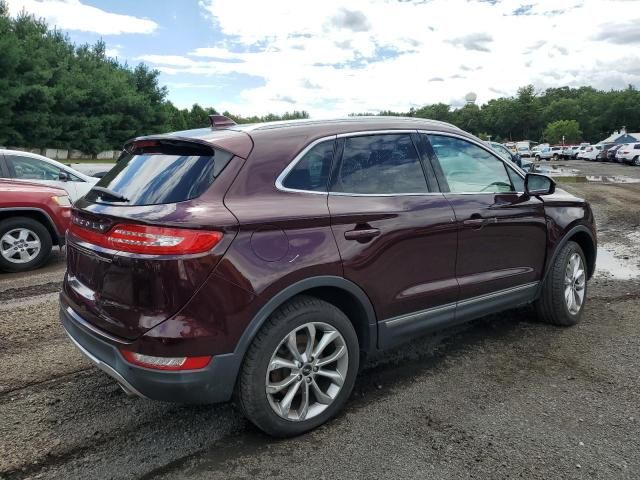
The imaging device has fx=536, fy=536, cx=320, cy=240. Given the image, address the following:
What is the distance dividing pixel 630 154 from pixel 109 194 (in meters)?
43.2

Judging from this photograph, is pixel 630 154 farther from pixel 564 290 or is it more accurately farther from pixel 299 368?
pixel 299 368

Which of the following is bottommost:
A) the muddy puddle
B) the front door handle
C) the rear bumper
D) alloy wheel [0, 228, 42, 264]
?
the muddy puddle

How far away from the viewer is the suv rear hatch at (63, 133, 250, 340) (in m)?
2.59

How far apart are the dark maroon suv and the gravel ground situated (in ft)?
1.03

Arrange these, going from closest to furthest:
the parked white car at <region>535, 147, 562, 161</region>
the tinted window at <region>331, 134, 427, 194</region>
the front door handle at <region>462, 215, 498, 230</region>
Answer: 1. the tinted window at <region>331, 134, 427, 194</region>
2. the front door handle at <region>462, 215, 498, 230</region>
3. the parked white car at <region>535, 147, 562, 161</region>

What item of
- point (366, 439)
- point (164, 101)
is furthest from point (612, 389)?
point (164, 101)

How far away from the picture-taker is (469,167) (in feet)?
13.4

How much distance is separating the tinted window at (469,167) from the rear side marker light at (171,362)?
215 centimetres

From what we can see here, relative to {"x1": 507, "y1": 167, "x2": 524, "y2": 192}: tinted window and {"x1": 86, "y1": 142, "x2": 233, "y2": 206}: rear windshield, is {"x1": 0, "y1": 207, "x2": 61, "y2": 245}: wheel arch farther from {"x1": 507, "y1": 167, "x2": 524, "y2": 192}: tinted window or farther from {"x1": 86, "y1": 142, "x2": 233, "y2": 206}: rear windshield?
{"x1": 507, "y1": 167, "x2": 524, "y2": 192}: tinted window

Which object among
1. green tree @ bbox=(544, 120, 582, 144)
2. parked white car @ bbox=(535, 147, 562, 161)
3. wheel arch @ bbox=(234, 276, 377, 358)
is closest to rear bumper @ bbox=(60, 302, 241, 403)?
wheel arch @ bbox=(234, 276, 377, 358)

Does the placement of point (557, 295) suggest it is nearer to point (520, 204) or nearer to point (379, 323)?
point (520, 204)

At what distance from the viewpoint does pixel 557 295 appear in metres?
4.66

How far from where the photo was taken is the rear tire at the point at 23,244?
23.3ft

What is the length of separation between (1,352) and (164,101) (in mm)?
54099
